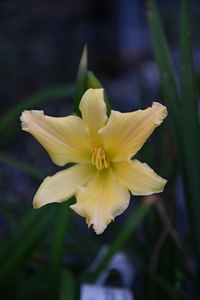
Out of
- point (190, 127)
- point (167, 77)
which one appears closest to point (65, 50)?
point (167, 77)

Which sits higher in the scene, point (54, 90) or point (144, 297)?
point (54, 90)

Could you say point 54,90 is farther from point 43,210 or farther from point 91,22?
point 91,22

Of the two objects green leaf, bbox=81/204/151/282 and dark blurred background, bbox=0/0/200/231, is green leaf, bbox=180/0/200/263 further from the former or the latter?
dark blurred background, bbox=0/0/200/231

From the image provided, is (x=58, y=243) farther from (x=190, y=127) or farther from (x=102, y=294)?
(x=190, y=127)

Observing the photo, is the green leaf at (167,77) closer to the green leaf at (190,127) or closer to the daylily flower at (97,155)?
the green leaf at (190,127)

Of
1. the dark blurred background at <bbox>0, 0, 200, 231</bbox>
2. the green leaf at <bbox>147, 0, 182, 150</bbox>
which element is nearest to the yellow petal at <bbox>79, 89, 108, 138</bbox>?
the green leaf at <bbox>147, 0, 182, 150</bbox>

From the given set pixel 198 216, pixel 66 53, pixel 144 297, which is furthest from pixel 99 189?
pixel 66 53

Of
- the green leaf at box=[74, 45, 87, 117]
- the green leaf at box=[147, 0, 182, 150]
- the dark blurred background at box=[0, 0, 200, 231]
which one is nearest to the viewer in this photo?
the green leaf at box=[74, 45, 87, 117]
